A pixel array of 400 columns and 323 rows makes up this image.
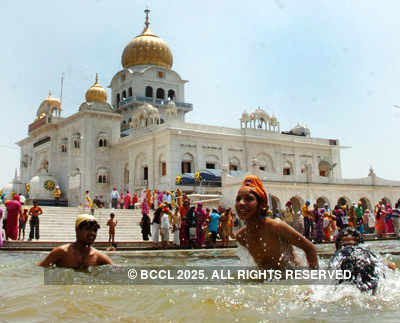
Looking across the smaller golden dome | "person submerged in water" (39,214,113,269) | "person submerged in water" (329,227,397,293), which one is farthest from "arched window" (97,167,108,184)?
"person submerged in water" (329,227,397,293)

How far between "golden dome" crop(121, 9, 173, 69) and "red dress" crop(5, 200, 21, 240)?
3326 cm

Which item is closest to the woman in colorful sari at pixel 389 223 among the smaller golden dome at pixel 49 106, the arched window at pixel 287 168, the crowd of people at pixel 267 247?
the crowd of people at pixel 267 247

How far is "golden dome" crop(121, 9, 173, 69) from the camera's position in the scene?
43562 mm

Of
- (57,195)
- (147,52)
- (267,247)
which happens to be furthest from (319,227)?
(147,52)

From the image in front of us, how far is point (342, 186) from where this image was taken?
28578 mm

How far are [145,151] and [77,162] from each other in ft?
19.7

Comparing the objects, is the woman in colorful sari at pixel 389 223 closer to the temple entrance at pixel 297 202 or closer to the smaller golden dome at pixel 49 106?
the temple entrance at pixel 297 202

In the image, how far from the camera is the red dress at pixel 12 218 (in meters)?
11.9

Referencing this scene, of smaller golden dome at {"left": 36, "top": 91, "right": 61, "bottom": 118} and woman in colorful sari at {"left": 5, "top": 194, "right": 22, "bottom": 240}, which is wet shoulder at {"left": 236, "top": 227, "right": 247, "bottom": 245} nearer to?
woman in colorful sari at {"left": 5, "top": 194, "right": 22, "bottom": 240}

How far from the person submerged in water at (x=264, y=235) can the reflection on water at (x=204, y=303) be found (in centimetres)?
25

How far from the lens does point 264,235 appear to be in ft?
12.8

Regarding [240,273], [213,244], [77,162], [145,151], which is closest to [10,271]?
[240,273]

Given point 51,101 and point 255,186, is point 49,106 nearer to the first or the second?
point 51,101

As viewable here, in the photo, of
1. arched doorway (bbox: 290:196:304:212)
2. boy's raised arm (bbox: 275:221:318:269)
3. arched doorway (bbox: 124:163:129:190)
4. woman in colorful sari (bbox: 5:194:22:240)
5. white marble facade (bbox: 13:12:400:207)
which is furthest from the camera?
arched doorway (bbox: 124:163:129:190)
